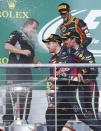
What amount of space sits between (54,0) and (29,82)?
1702mm

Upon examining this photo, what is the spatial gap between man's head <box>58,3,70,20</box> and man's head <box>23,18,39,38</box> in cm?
39

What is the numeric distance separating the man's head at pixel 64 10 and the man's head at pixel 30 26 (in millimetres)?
393

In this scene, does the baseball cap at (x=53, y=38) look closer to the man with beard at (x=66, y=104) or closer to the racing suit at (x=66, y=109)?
the man with beard at (x=66, y=104)

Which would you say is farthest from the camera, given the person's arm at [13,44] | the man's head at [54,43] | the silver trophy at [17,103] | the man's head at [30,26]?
the man's head at [30,26]

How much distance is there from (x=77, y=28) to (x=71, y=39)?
0.21m

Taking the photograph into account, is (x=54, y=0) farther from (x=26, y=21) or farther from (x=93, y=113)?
(x=93, y=113)

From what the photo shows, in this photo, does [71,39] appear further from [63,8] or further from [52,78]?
[52,78]

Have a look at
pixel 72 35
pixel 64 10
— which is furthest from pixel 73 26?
pixel 64 10

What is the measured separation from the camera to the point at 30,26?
34.5 ft

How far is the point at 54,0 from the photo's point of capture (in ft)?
34.8

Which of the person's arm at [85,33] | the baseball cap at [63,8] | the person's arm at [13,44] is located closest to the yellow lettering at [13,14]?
the person's arm at [13,44]

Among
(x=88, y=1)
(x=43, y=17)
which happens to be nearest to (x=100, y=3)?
(x=88, y=1)

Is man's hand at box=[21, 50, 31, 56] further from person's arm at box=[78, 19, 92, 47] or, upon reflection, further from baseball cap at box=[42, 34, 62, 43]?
person's arm at box=[78, 19, 92, 47]

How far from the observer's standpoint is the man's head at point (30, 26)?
1051 cm
